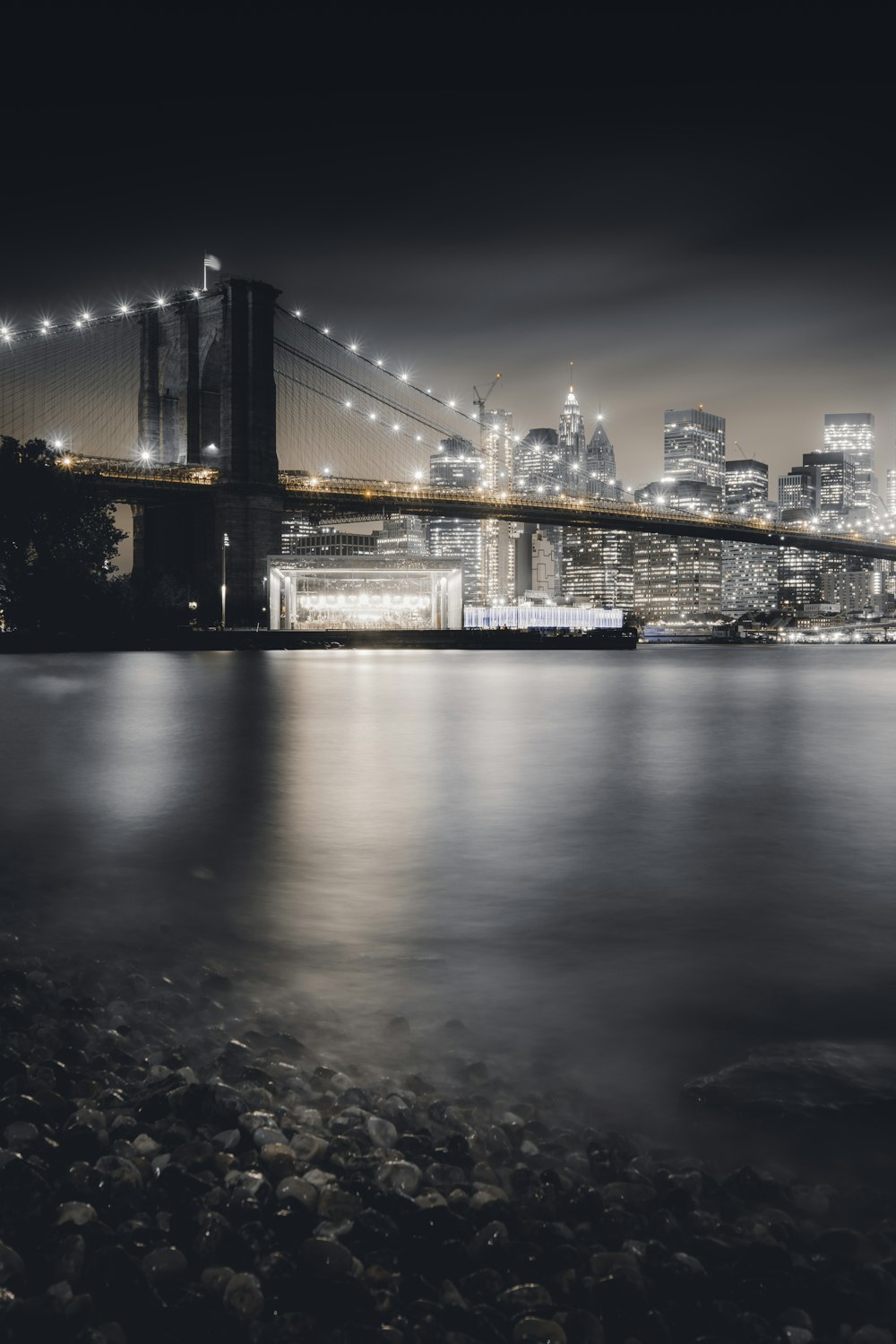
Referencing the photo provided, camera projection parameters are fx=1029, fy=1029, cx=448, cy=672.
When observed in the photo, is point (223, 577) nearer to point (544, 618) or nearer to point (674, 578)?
point (544, 618)

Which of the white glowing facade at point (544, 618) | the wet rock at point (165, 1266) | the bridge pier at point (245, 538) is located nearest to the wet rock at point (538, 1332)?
the wet rock at point (165, 1266)

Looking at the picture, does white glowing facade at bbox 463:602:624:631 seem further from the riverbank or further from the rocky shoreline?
the rocky shoreline

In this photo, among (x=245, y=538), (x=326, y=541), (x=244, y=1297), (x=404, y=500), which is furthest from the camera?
(x=326, y=541)

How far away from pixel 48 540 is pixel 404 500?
23731mm

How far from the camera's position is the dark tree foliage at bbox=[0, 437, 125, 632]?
50562mm

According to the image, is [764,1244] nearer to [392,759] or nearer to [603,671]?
[392,759]

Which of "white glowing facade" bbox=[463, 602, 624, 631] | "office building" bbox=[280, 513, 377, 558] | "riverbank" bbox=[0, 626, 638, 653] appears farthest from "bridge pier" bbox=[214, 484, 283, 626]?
"office building" bbox=[280, 513, 377, 558]

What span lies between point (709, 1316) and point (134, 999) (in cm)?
318

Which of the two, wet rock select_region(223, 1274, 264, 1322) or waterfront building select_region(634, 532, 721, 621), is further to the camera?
waterfront building select_region(634, 532, 721, 621)

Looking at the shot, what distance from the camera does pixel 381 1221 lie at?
2.97 metres

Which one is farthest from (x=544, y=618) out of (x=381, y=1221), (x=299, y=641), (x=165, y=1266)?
(x=165, y=1266)

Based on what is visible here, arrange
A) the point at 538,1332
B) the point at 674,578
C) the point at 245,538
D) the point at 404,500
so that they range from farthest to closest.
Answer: the point at 674,578
the point at 404,500
the point at 245,538
the point at 538,1332

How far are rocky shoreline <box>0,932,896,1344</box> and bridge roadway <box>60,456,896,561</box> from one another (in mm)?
59231

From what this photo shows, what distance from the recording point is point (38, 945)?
6.02 meters
